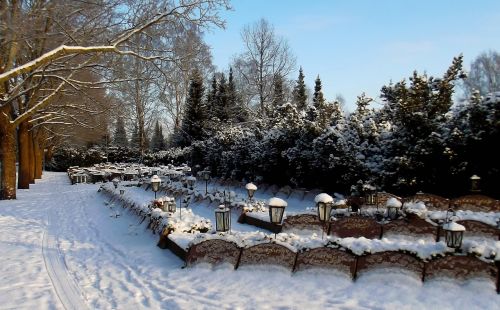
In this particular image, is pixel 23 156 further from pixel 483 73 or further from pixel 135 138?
pixel 483 73

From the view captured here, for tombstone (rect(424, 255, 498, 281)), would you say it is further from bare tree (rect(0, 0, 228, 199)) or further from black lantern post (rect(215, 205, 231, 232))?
bare tree (rect(0, 0, 228, 199))

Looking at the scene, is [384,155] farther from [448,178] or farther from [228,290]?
[228,290]

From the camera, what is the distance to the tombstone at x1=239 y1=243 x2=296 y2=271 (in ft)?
23.5

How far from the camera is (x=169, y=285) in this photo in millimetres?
6875

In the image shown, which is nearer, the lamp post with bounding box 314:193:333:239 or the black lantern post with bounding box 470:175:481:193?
the lamp post with bounding box 314:193:333:239

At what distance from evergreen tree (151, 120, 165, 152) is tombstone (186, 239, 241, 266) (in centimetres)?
4661

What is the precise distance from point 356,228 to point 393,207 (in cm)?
110

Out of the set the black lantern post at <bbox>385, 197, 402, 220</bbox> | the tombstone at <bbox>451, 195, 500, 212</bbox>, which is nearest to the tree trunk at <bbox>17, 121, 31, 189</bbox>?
the black lantern post at <bbox>385, 197, 402, 220</bbox>

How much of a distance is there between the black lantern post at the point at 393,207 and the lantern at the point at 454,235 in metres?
3.05

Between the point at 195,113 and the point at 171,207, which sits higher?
the point at 195,113

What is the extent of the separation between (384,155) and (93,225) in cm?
948

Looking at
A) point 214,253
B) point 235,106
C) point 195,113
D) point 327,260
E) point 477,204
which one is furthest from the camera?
point 195,113

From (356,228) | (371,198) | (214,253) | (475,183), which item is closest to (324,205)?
(356,228)

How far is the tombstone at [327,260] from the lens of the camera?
6676 mm
